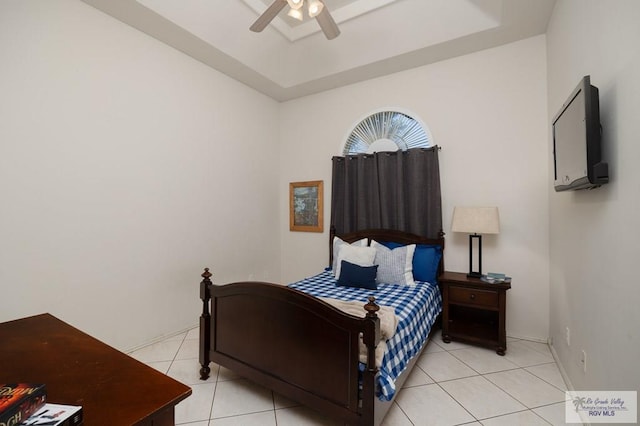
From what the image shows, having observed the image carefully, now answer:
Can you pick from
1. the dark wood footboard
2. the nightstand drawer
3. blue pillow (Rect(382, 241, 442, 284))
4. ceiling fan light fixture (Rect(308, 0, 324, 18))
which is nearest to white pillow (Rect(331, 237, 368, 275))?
blue pillow (Rect(382, 241, 442, 284))

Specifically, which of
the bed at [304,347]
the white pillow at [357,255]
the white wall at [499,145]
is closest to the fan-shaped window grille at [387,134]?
the white wall at [499,145]

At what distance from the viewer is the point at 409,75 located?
350cm

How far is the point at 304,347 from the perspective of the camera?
1770 millimetres

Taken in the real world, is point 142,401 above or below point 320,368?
above

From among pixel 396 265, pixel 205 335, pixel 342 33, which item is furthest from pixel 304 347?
pixel 342 33

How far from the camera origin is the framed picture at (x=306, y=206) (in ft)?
13.6

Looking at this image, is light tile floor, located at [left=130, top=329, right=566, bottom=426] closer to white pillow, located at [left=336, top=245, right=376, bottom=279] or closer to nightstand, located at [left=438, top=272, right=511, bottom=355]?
nightstand, located at [left=438, top=272, right=511, bottom=355]

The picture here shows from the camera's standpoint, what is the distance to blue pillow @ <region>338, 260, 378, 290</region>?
2805 millimetres

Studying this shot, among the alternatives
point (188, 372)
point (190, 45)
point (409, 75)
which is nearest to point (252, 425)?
point (188, 372)

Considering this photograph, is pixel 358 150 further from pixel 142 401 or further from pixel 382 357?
pixel 142 401

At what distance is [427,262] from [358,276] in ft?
2.62

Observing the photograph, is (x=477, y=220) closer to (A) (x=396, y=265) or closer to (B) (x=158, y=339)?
(A) (x=396, y=265)

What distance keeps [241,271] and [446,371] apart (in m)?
2.60

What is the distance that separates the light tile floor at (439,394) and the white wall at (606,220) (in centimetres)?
29
